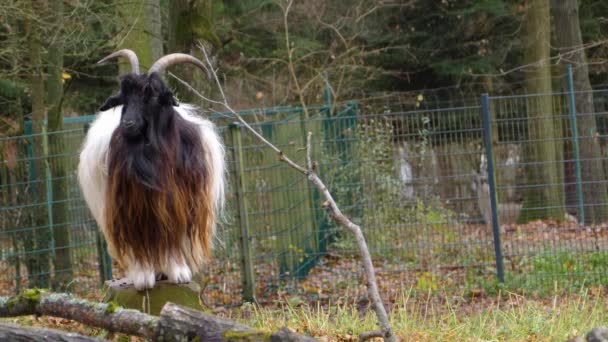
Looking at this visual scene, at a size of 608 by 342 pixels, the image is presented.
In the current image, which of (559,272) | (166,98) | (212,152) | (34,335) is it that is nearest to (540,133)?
(559,272)

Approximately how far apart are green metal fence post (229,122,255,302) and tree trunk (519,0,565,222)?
358 cm

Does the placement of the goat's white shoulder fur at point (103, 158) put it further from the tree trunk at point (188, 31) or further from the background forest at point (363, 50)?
the background forest at point (363, 50)

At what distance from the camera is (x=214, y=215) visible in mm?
→ 5520

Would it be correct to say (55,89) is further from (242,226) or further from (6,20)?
(242,226)

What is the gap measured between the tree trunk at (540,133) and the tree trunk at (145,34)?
473 centimetres

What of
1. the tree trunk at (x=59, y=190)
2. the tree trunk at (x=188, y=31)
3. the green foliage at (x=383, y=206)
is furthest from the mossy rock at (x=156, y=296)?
the green foliage at (x=383, y=206)

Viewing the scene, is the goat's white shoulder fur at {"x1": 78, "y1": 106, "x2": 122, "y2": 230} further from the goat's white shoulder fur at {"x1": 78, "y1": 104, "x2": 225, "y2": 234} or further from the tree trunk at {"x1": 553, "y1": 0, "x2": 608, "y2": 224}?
the tree trunk at {"x1": 553, "y1": 0, "x2": 608, "y2": 224}

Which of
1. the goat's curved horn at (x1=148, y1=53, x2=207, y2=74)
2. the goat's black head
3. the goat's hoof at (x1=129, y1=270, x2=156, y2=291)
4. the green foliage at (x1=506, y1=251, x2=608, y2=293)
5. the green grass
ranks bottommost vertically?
the green foliage at (x1=506, y1=251, x2=608, y2=293)

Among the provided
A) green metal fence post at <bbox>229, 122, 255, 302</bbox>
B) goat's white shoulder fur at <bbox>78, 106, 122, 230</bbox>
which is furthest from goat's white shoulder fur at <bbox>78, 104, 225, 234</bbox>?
green metal fence post at <bbox>229, 122, 255, 302</bbox>

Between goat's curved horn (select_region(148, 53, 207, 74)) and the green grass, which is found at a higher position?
goat's curved horn (select_region(148, 53, 207, 74))

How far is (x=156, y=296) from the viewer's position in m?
5.14

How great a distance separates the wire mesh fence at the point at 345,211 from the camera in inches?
348

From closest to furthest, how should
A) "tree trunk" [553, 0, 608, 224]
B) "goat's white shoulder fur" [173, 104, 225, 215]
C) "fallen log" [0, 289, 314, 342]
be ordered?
1. "fallen log" [0, 289, 314, 342]
2. "goat's white shoulder fur" [173, 104, 225, 215]
3. "tree trunk" [553, 0, 608, 224]

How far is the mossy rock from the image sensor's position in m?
5.08
